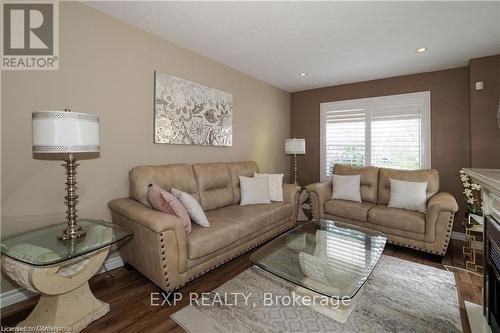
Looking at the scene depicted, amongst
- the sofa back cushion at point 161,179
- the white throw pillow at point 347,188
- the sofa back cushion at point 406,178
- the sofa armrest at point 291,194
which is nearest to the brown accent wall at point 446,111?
the sofa back cushion at point 406,178

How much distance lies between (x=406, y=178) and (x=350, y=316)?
2253mm

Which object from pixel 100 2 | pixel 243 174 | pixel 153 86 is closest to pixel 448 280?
pixel 243 174

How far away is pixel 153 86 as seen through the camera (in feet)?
8.34

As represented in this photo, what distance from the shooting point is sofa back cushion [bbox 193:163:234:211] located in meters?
2.76

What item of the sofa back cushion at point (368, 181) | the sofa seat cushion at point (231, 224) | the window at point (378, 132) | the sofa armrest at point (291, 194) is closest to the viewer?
the sofa seat cushion at point (231, 224)

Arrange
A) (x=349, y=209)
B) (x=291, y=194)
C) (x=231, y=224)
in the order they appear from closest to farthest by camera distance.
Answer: (x=231, y=224) → (x=349, y=209) → (x=291, y=194)

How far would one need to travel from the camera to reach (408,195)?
2.86m

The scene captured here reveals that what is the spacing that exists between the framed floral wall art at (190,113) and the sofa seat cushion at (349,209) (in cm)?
177

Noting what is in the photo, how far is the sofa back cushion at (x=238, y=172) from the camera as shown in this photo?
3150 mm

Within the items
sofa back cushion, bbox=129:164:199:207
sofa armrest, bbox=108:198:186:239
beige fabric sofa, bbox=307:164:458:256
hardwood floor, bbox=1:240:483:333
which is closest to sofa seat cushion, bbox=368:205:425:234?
beige fabric sofa, bbox=307:164:458:256

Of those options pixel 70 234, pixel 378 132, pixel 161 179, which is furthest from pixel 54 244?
pixel 378 132

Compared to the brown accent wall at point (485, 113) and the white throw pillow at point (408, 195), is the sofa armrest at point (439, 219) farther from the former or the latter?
the brown accent wall at point (485, 113)

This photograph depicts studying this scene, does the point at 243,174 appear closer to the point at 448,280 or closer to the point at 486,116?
the point at 448,280

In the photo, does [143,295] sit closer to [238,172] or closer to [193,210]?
[193,210]
